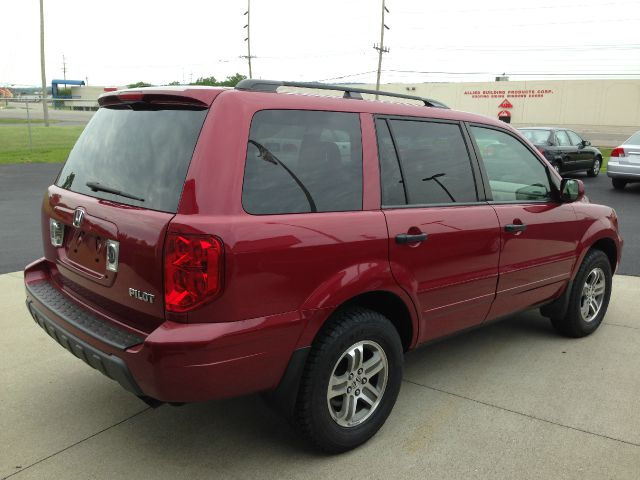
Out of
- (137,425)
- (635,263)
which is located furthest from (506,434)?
(635,263)

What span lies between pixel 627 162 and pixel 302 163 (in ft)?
44.7

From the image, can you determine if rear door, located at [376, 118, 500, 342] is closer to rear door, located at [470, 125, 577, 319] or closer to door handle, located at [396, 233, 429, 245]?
door handle, located at [396, 233, 429, 245]

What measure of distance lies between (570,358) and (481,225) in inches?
59.6

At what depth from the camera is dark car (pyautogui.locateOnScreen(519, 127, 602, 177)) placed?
1631 cm

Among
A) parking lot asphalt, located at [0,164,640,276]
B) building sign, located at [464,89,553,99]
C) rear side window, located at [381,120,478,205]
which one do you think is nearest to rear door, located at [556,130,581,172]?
parking lot asphalt, located at [0,164,640,276]

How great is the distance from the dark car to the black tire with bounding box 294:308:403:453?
14194 mm

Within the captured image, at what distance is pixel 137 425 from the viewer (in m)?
3.29

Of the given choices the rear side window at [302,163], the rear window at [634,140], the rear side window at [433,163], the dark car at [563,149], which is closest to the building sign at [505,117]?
the dark car at [563,149]

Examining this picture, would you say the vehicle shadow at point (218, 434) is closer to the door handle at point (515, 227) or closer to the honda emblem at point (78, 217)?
the honda emblem at point (78, 217)

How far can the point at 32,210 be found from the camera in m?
9.79

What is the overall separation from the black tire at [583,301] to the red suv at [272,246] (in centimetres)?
112

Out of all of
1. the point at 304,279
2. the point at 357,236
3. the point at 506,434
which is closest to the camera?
the point at 304,279

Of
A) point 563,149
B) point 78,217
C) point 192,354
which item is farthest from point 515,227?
point 563,149

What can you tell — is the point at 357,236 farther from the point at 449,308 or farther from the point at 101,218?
the point at 101,218
